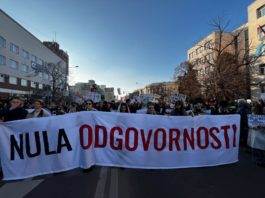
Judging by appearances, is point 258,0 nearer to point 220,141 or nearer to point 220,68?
point 220,68

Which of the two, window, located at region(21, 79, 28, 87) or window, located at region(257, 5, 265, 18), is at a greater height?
window, located at region(257, 5, 265, 18)

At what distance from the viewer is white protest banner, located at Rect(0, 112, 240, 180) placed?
18.3ft

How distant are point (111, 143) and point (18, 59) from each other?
2282 inches

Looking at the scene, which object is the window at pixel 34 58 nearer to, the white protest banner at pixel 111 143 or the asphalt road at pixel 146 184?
the asphalt road at pixel 146 184

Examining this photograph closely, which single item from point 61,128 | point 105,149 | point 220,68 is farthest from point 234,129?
point 220,68

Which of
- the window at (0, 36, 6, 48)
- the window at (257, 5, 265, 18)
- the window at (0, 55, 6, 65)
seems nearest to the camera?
the window at (257, 5, 265, 18)

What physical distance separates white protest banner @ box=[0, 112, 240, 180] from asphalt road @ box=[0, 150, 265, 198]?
1.13ft

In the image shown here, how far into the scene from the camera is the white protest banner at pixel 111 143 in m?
5.57

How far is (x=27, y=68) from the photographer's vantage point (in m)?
63.5

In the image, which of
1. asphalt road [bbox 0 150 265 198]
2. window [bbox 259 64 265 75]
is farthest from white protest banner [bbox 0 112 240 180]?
window [bbox 259 64 265 75]

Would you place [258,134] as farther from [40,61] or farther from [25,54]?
[40,61]

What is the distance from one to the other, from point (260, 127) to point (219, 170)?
235cm

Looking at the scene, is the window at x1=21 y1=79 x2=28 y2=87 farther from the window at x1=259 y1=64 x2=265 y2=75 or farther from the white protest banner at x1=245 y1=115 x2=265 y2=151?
the white protest banner at x1=245 y1=115 x2=265 y2=151

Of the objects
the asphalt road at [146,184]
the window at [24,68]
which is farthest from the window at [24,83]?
the asphalt road at [146,184]
